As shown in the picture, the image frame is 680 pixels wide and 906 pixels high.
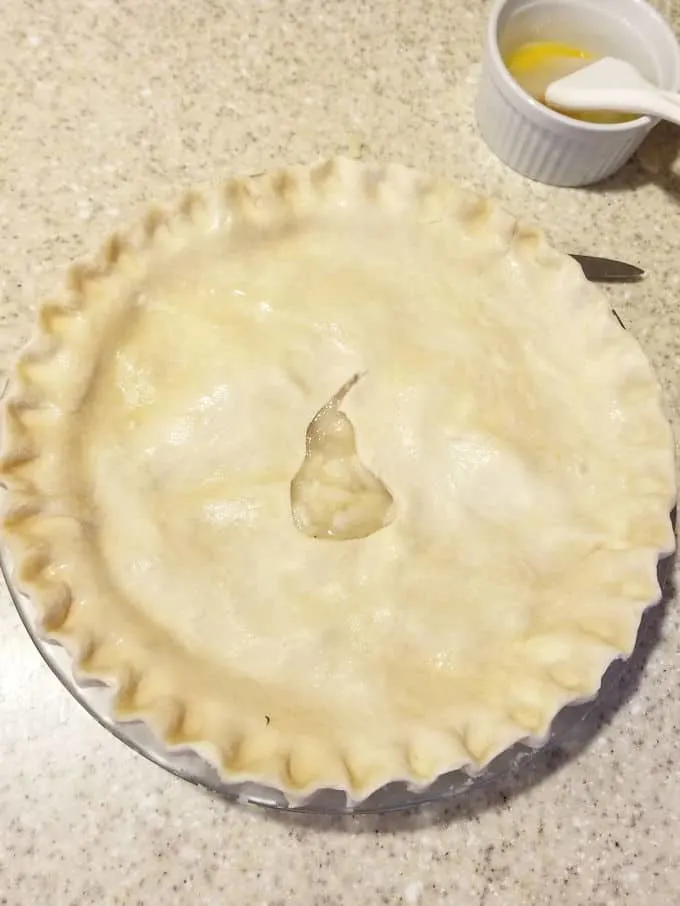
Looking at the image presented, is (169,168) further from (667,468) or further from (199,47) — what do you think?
(667,468)

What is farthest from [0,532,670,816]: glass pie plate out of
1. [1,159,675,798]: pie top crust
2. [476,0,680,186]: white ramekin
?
[476,0,680,186]: white ramekin

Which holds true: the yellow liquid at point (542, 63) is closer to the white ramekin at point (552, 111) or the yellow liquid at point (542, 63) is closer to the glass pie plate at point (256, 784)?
the white ramekin at point (552, 111)

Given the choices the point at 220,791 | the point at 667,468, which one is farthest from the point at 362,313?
the point at 220,791

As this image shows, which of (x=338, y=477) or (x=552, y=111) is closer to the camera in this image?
(x=338, y=477)

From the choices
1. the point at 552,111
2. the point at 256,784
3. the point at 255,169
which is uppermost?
the point at 552,111

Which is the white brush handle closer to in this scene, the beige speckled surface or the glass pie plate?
the beige speckled surface

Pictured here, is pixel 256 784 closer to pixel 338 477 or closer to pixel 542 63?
pixel 338 477

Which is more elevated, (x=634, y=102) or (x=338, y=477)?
(x=634, y=102)

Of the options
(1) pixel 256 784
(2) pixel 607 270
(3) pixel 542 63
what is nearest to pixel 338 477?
(1) pixel 256 784
